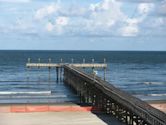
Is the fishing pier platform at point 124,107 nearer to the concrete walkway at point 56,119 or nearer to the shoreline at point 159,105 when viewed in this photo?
the concrete walkway at point 56,119

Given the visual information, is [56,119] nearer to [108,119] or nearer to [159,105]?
[108,119]

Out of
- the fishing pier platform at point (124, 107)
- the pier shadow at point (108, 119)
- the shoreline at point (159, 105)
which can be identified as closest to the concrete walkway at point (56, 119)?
the pier shadow at point (108, 119)

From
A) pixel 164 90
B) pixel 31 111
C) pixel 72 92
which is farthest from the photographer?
pixel 164 90

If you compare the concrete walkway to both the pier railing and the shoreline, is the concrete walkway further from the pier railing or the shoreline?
the shoreline

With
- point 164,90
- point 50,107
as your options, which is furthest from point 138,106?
point 164,90

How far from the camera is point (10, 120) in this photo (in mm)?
33969

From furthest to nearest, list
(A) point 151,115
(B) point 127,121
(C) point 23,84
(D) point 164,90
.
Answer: (C) point 23,84
(D) point 164,90
(B) point 127,121
(A) point 151,115

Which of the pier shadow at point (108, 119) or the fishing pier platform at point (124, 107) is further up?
the fishing pier platform at point (124, 107)

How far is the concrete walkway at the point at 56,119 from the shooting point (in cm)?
3281

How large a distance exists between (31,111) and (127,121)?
30.1 feet

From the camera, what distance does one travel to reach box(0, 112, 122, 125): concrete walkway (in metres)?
32.8

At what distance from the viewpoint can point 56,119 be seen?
34.2 metres

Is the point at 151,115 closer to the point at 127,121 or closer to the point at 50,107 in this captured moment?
the point at 127,121

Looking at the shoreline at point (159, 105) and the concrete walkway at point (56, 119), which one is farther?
the shoreline at point (159, 105)
